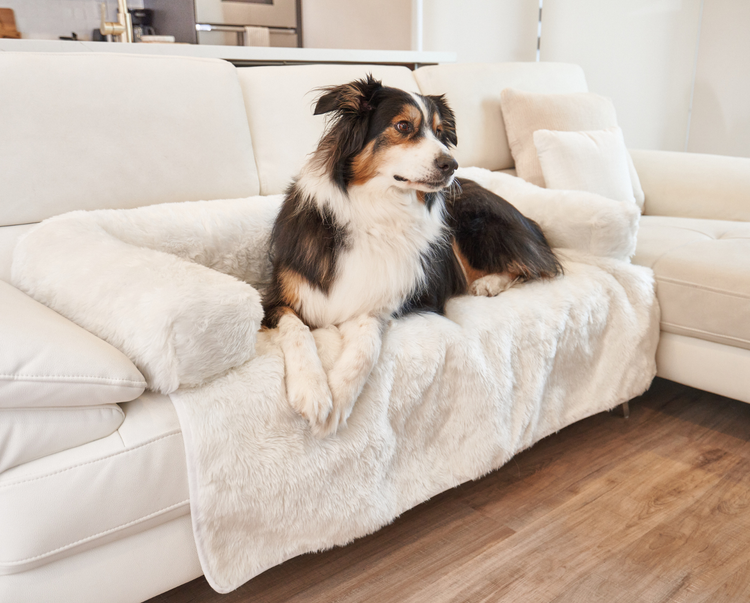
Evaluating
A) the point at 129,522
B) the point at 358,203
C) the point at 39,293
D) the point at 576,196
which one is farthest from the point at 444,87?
the point at 129,522

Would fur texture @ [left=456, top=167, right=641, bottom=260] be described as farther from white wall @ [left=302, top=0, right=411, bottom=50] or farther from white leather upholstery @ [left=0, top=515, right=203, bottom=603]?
white wall @ [left=302, top=0, right=411, bottom=50]

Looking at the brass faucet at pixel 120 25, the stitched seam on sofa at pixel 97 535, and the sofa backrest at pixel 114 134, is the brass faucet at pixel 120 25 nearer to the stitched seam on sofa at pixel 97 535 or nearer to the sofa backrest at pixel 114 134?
the sofa backrest at pixel 114 134

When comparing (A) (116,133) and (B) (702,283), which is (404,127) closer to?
(A) (116,133)

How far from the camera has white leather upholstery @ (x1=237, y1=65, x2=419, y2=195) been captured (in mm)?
1975

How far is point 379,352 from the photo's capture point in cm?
131

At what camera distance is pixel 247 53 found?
2389 millimetres

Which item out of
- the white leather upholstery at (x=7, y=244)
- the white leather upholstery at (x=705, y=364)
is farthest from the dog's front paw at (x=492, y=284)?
the white leather upholstery at (x=7, y=244)

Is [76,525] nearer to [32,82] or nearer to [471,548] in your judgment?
[471,548]

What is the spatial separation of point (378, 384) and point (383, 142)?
22.4 inches

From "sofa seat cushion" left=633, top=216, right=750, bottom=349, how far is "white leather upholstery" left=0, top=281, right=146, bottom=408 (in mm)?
1633

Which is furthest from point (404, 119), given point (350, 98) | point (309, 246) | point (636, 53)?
point (636, 53)

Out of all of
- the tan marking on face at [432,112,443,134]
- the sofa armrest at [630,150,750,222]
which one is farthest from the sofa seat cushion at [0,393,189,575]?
the sofa armrest at [630,150,750,222]

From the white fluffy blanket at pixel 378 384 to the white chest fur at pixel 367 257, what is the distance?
0.08m

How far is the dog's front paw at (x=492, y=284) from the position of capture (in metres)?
1.76
